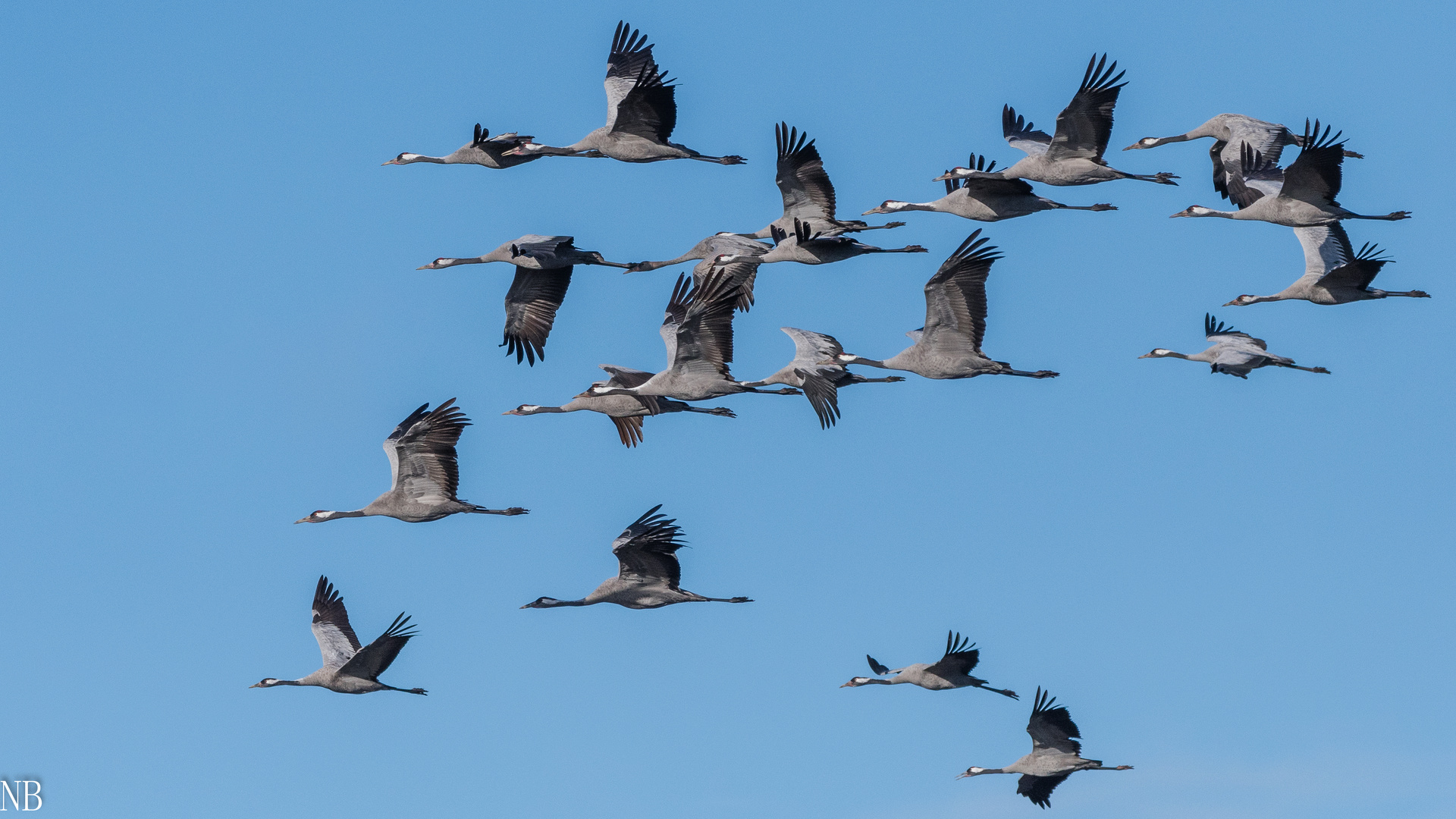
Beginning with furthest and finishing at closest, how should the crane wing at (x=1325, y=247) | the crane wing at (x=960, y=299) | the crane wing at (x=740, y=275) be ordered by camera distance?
1. the crane wing at (x=1325, y=247)
2. the crane wing at (x=740, y=275)
3. the crane wing at (x=960, y=299)

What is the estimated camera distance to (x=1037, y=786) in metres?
28.4

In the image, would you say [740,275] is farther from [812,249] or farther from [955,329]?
[955,329]

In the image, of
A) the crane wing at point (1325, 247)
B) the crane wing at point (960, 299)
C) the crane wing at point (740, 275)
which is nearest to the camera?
the crane wing at point (960, 299)

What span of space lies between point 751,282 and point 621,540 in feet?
14.9

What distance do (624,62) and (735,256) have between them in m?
2.87

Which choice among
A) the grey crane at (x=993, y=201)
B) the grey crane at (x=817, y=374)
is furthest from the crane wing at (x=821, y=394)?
the grey crane at (x=993, y=201)

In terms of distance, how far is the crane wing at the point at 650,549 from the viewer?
25781 mm

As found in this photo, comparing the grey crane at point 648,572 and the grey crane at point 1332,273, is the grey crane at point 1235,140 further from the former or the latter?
the grey crane at point 648,572

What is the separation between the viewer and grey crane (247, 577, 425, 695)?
25.6 metres

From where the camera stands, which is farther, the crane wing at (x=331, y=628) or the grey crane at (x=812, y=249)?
the crane wing at (x=331, y=628)

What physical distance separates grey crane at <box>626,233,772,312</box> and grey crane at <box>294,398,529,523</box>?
3.69m

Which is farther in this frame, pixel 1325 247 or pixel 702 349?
pixel 1325 247

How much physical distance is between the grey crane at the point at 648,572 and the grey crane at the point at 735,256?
11.0ft

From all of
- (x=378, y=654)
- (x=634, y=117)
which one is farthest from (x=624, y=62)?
(x=378, y=654)
